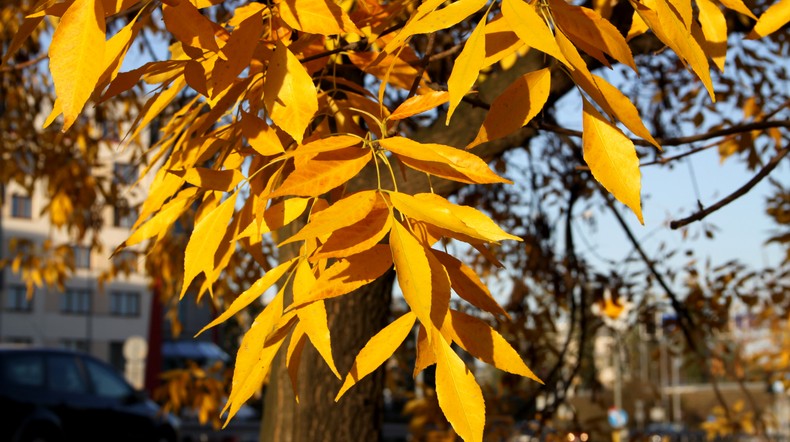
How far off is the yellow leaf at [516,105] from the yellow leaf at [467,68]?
0.30 ft

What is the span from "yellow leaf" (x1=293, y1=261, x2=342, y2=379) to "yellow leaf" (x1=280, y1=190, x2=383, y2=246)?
0.41ft

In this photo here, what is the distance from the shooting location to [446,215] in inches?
36.4

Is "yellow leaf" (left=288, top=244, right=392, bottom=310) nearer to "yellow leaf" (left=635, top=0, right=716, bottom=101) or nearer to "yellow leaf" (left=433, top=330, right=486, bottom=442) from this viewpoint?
"yellow leaf" (left=433, top=330, right=486, bottom=442)

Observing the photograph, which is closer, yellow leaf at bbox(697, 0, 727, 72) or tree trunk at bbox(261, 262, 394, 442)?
yellow leaf at bbox(697, 0, 727, 72)

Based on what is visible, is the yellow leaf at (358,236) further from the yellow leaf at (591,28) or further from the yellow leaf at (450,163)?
the yellow leaf at (591,28)

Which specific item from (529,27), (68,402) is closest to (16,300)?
(68,402)

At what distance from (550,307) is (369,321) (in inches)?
141

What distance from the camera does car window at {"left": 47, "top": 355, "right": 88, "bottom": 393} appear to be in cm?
1170

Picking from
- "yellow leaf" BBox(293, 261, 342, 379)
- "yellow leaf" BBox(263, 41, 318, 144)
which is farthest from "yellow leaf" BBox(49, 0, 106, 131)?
"yellow leaf" BBox(293, 261, 342, 379)

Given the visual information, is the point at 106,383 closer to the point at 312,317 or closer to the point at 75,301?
the point at 312,317

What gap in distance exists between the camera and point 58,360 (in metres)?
11.9

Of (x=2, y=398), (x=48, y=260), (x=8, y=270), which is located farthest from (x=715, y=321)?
(x=8, y=270)

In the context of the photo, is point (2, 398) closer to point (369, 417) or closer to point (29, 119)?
point (29, 119)

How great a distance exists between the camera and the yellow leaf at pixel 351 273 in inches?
38.9
